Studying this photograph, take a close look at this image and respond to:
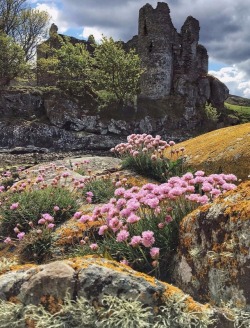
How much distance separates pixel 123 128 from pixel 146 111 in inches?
171

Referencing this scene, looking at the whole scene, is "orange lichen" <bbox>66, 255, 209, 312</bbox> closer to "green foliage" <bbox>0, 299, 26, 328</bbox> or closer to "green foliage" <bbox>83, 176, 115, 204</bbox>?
"green foliage" <bbox>0, 299, 26, 328</bbox>

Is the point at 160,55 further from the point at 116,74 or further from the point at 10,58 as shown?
the point at 10,58

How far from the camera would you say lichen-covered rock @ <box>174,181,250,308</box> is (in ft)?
10.8

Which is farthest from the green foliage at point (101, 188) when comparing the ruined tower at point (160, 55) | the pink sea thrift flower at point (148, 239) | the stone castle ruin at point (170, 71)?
the ruined tower at point (160, 55)

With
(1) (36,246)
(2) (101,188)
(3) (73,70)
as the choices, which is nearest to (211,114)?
(3) (73,70)

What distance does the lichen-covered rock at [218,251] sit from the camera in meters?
3.30

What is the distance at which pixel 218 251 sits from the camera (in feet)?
11.8

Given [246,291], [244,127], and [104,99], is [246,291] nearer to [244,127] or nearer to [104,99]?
[244,127]

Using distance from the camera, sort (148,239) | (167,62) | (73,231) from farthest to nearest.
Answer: (167,62)
(73,231)
(148,239)

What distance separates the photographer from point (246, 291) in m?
3.20

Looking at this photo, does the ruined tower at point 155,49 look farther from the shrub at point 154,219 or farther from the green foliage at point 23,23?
the shrub at point 154,219

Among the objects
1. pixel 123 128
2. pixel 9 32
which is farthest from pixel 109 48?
pixel 9 32

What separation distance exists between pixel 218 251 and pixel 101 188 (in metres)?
4.92

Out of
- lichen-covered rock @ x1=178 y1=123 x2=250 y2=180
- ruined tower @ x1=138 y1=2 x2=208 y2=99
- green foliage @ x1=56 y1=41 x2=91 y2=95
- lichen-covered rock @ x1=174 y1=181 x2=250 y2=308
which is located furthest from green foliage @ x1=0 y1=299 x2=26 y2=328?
ruined tower @ x1=138 y1=2 x2=208 y2=99
